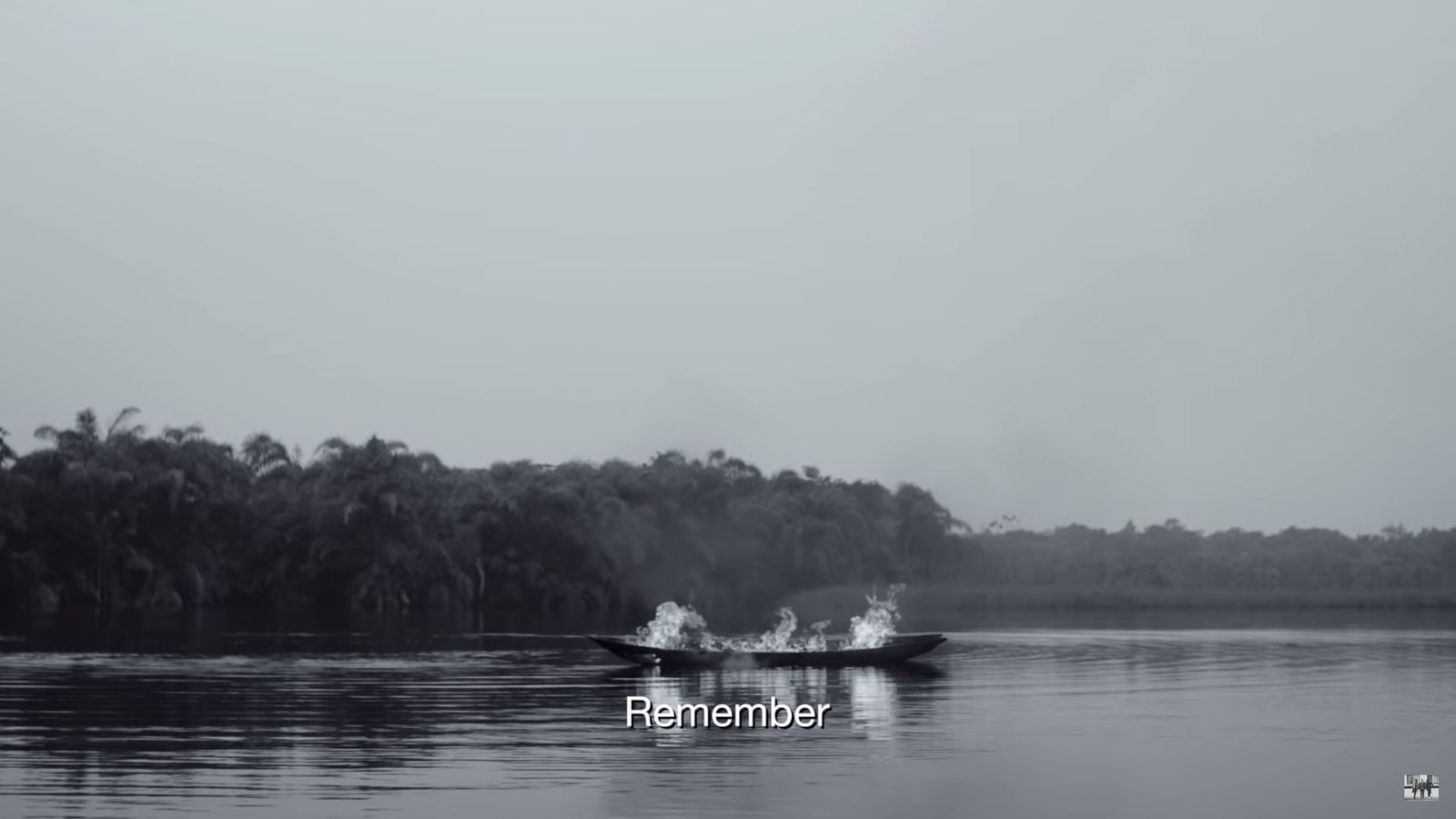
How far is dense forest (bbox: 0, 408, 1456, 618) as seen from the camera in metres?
94.7

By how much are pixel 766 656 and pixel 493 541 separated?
6403 cm

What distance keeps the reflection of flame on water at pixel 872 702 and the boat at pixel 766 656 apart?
53 cm

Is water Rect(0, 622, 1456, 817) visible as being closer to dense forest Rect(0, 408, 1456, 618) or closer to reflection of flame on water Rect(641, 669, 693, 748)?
reflection of flame on water Rect(641, 669, 693, 748)

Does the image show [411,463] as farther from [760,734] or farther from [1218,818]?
[1218,818]

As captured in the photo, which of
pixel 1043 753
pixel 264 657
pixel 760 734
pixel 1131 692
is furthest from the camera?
pixel 264 657

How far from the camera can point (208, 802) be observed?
80.7 ft

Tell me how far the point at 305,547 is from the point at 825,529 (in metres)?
38.9

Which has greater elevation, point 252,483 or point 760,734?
point 252,483

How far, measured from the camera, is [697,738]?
33.2 m

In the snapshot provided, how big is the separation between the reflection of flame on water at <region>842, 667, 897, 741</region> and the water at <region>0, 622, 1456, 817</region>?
148 mm

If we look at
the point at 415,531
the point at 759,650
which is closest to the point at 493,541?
the point at 415,531

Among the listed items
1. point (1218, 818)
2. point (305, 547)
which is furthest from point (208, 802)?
point (305, 547)


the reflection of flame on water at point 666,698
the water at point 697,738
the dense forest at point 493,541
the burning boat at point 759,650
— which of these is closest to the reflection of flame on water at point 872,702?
the water at point 697,738

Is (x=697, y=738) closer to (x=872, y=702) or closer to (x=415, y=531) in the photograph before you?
(x=872, y=702)
